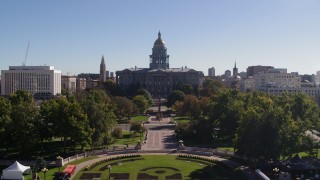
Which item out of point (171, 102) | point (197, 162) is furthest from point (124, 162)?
point (171, 102)

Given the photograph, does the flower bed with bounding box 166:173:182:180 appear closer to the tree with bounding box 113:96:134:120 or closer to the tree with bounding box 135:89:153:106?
the tree with bounding box 113:96:134:120

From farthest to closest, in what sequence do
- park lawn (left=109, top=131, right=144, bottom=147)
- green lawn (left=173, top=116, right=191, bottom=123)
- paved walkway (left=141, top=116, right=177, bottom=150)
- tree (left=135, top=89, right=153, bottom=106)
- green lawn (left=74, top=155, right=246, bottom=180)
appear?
1. tree (left=135, top=89, right=153, bottom=106)
2. green lawn (left=173, top=116, right=191, bottom=123)
3. park lawn (left=109, top=131, right=144, bottom=147)
4. paved walkway (left=141, top=116, right=177, bottom=150)
5. green lawn (left=74, top=155, right=246, bottom=180)

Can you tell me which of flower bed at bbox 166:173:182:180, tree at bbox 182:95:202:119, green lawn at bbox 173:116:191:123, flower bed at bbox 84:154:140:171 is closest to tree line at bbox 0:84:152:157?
flower bed at bbox 84:154:140:171

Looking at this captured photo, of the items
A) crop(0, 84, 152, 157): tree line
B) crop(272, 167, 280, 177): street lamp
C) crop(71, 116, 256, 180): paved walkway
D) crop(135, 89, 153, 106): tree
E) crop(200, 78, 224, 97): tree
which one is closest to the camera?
crop(272, 167, 280, 177): street lamp

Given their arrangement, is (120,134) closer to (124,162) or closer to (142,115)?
(124,162)

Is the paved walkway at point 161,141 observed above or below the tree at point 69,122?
below

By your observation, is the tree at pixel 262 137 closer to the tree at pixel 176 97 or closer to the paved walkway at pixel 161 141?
the paved walkway at pixel 161 141

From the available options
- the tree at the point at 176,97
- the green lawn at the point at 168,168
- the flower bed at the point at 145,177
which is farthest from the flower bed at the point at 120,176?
the tree at the point at 176,97

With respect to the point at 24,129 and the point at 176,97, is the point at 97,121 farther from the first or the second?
the point at 176,97
